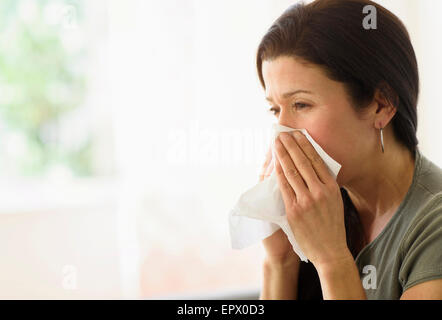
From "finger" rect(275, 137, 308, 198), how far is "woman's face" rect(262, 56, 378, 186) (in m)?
0.06

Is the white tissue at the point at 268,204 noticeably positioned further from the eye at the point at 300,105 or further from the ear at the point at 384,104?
the ear at the point at 384,104

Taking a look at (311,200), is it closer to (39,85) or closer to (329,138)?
(329,138)

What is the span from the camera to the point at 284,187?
102 centimetres

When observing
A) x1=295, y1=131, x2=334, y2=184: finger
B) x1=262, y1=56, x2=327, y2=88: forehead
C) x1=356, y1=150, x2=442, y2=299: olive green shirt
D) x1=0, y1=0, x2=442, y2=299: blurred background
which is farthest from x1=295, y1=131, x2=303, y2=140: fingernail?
x1=0, y1=0, x2=442, y2=299: blurred background

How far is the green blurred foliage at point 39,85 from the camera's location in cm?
230

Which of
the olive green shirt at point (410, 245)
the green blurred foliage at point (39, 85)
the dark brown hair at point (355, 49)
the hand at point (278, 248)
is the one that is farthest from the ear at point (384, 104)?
the green blurred foliage at point (39, 85)

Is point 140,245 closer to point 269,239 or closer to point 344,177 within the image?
point 269,239

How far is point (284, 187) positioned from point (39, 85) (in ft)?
5.73

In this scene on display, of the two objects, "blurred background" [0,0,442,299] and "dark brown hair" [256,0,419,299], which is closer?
"dark brown hair" [256,0,419,299]

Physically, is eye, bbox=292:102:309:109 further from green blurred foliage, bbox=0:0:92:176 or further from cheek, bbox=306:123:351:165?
green blurred foliage, bbox=0:0:92:176

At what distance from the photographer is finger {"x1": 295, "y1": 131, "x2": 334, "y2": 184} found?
993mm

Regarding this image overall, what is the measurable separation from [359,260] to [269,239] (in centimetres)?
24

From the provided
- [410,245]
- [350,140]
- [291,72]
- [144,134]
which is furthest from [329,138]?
[144,134]

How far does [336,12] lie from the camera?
1.01 m
